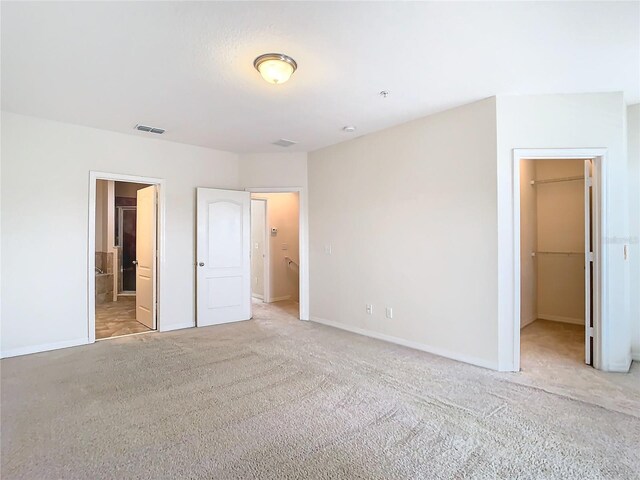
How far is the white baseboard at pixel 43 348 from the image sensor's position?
3652 mm

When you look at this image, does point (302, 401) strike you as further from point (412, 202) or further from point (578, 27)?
point (578, 27)

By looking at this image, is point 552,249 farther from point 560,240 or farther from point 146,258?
point 146,258

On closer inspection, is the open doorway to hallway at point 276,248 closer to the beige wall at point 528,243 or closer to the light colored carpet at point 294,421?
the light colored carpet at point 294,421

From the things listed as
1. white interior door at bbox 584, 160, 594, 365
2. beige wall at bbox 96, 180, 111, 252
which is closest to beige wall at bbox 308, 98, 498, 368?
white interior door at bbox 584, 160, 594, 365

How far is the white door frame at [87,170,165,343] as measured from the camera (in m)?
4.16

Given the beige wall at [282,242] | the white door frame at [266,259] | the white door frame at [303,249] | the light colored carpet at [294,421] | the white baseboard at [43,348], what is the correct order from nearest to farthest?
the light colored carpet at [294,421] < the white baseboard at [43,348] < the white door frame at [303,249] < the white door frame at [266,259] < the beige wall at [282,242]

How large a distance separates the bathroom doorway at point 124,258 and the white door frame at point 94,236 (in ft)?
0.26

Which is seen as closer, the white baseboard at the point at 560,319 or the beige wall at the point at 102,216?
the white baseboard at the point at 560,319

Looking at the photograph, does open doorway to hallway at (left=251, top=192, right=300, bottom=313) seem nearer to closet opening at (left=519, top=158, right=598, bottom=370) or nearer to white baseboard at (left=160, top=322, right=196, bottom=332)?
white baseboard at (left=160, top=322, right=196, bottom=332)

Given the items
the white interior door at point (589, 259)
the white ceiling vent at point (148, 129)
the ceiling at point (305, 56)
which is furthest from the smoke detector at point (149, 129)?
the white interior door at point (589, 259)

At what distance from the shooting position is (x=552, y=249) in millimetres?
5160

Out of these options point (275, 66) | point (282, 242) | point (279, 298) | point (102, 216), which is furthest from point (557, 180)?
point (102, 216)

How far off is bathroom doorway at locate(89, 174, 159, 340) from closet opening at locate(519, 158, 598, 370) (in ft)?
16.8

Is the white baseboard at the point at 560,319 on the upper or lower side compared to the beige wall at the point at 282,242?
lower
